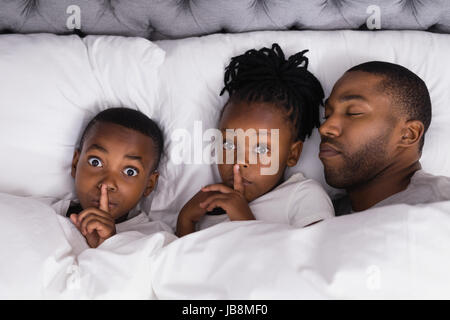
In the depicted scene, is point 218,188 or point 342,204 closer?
point 218,188

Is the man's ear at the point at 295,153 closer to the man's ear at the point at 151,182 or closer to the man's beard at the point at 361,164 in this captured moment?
the man's beard at the point at 361,164

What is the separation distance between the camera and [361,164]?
98 cm

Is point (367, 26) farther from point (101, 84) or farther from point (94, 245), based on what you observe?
point (94, 245)

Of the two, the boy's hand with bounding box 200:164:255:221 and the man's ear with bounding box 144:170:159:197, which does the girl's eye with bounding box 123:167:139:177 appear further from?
the boy's hand with bounding box 200:164:255:221

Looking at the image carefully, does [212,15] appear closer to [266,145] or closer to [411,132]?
[266,145]

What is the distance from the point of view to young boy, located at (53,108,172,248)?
1.00 meters

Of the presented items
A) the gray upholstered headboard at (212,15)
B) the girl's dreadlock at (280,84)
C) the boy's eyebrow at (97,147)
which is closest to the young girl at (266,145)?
the girl's dreadlock at (280,84)

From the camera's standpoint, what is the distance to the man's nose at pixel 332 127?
0.98m

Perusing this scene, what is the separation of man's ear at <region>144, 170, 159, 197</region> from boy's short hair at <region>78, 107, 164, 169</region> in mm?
21

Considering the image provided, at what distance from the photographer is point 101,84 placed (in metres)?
1.12

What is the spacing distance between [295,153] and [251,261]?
42 cm

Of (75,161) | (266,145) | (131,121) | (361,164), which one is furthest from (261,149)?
(75,161)

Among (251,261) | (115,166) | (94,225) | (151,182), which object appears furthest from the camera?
(151,182)

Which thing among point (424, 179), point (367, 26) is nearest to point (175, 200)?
point (424, 179)
